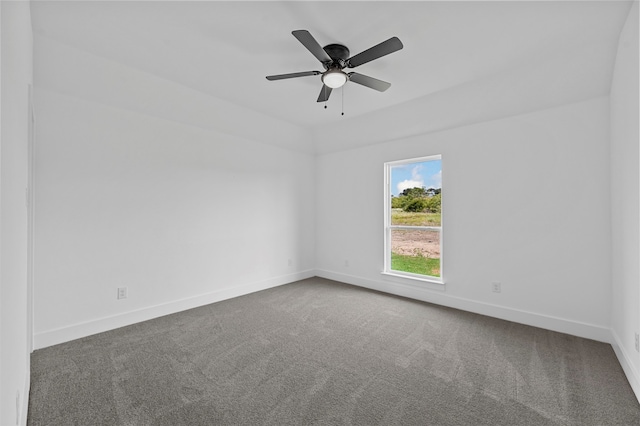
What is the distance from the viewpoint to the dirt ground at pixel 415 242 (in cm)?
413

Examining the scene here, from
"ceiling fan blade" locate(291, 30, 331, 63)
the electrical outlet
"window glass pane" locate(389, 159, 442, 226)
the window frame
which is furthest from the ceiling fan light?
the electrical outlet

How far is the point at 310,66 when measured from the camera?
2.98 metres

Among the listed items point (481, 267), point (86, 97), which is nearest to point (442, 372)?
point (481, 267)

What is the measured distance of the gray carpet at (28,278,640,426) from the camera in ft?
5.92

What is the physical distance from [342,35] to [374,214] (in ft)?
9.10

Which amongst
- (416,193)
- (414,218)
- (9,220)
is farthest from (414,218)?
(9,220)

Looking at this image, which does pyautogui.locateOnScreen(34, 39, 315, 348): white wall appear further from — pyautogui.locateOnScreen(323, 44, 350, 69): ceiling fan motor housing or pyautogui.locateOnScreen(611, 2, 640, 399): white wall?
pyautogui.locateOnScreen(611, 2, 640, 399): white wall

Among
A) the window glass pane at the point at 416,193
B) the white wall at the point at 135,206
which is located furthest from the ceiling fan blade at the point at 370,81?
the white wall at the point at 135,206

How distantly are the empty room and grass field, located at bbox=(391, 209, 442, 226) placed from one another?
0.15 ft

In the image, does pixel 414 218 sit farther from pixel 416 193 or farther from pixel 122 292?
pixel 122 292

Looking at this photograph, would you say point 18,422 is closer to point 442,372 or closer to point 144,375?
point 144,375

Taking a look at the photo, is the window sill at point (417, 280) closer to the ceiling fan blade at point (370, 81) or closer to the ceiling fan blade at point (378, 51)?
the ceiling fan blade at point (370, 81)

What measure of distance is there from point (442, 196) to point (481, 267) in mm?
1011

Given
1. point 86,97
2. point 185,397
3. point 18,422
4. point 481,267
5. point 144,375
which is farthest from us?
point 481,267
